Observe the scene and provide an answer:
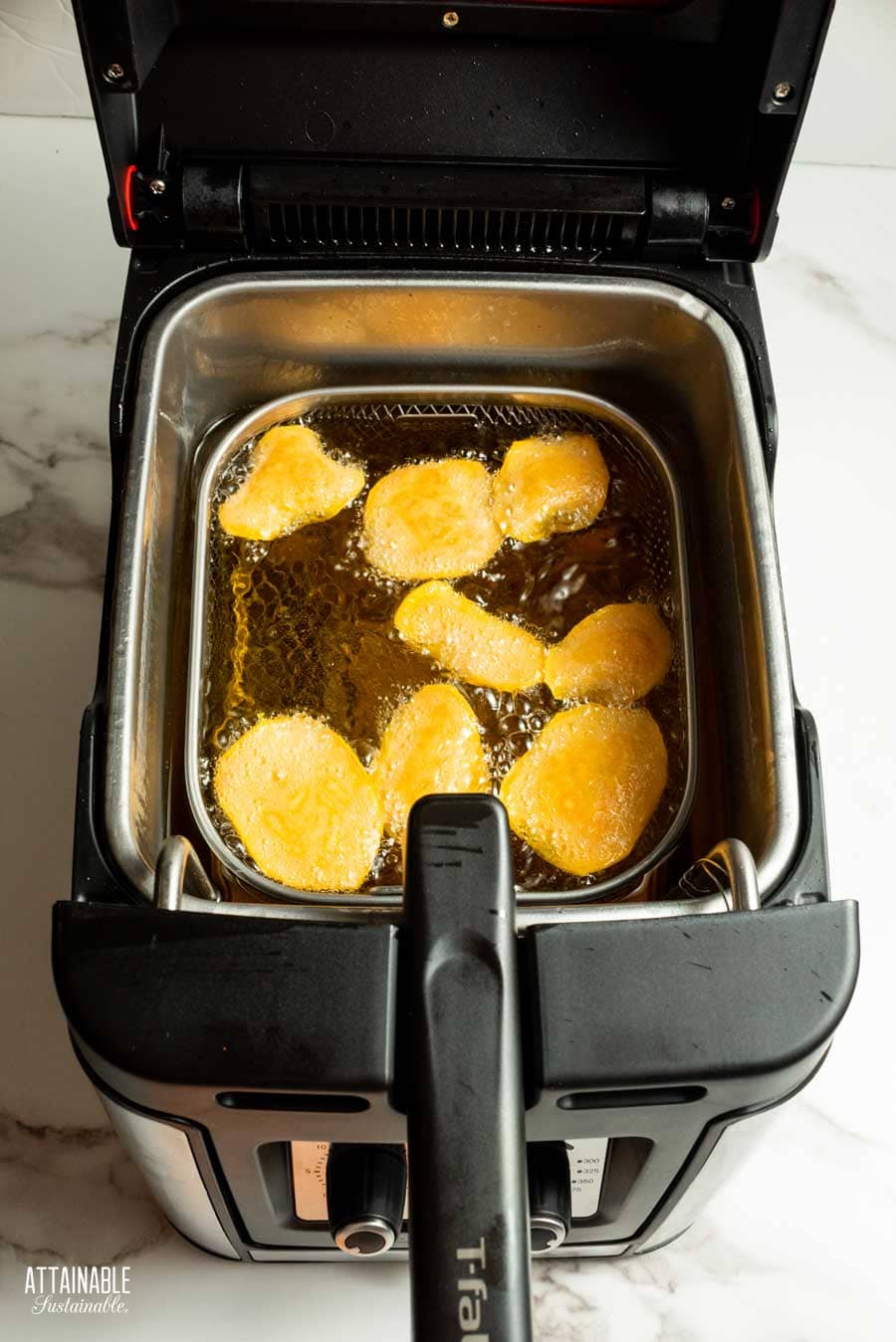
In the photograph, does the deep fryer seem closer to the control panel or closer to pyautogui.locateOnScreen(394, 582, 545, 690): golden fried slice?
the control panel

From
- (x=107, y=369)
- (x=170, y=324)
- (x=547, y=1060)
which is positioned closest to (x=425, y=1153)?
(x=547, y=1060)

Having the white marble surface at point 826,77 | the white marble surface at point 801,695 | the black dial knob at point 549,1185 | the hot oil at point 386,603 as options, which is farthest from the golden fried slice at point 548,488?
the white marble surface at point 826,77

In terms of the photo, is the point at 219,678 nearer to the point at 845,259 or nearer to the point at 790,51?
the point at 790,51

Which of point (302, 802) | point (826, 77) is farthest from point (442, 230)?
point (826, 77)

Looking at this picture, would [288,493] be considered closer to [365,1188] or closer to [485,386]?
[485,386]

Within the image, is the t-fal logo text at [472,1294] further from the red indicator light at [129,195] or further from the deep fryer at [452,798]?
the red indicator light at [129,195]

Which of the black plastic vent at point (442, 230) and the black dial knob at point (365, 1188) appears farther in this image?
the black plastic vent at point (442, 230)
